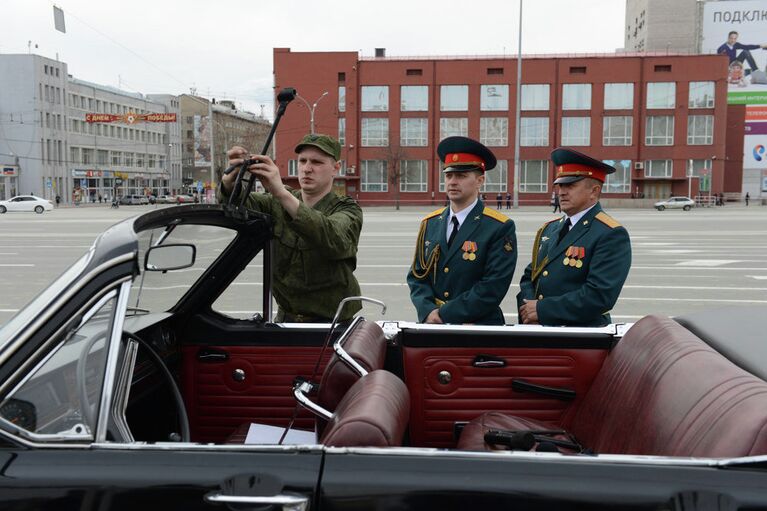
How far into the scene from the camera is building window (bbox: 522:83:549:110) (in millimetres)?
58594

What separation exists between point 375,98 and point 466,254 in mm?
57499

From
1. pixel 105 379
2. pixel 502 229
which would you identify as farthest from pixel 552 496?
pixel 502 229

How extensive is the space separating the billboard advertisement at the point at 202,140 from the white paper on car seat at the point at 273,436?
93923 mm

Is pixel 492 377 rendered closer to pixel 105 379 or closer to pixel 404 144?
pixel 105 379

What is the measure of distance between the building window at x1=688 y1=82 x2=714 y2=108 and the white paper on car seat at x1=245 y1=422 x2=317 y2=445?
6262 cm

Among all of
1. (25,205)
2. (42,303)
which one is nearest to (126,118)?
(25,205)

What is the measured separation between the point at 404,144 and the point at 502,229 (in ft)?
187

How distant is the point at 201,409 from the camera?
3291 millimetres

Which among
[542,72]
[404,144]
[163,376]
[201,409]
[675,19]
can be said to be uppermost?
[675,19]

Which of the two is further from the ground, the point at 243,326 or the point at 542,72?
the point at 542,72

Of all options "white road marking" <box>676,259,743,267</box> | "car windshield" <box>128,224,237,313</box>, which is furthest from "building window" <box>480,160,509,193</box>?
"car windshield" <box>128,224,237,313</box>

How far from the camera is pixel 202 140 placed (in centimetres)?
10469

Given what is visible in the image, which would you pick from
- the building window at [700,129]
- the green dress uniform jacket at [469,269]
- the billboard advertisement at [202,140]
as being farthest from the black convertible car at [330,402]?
→ the billboard advertisement at [202,140]

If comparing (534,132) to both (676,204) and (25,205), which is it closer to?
(676,204)
